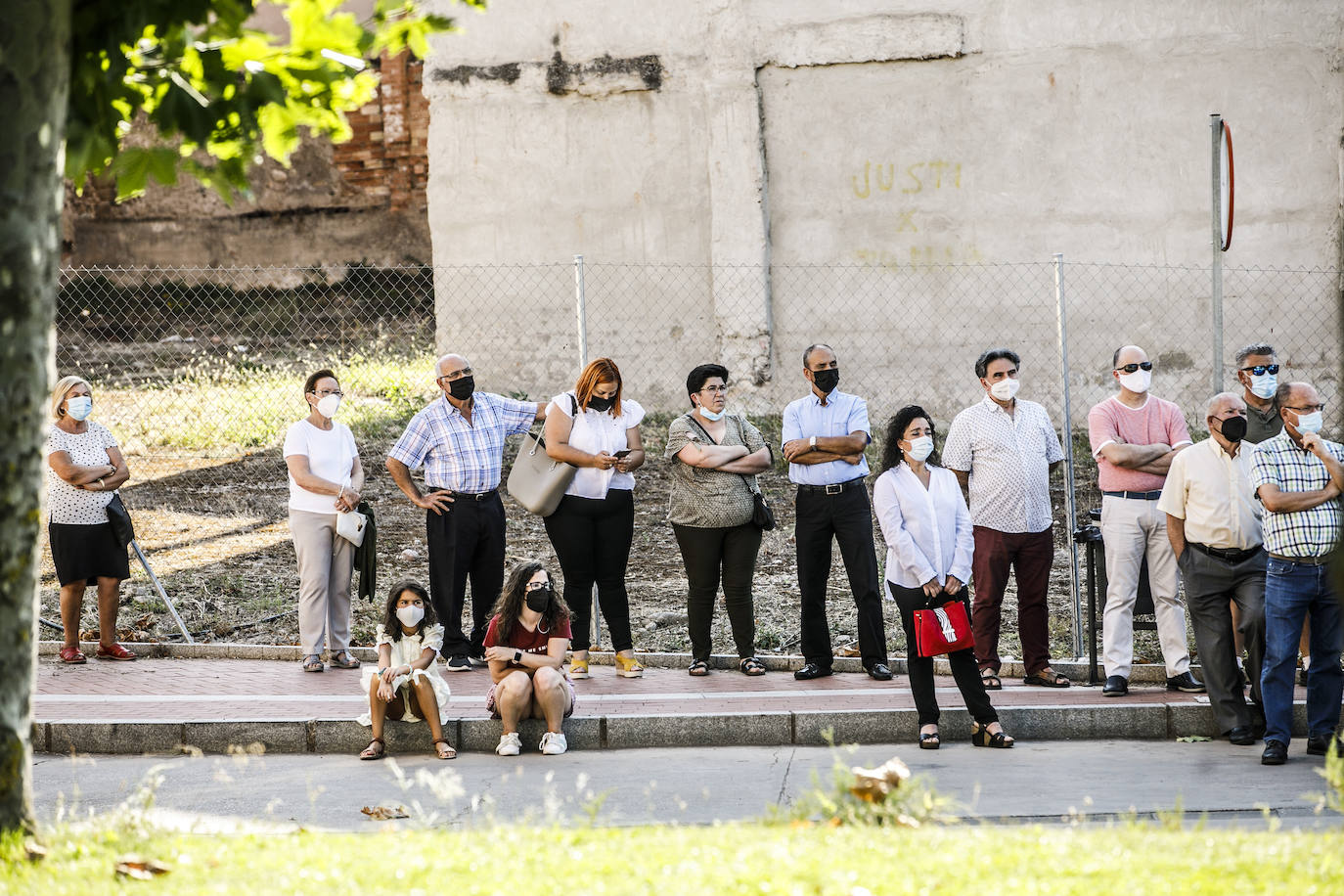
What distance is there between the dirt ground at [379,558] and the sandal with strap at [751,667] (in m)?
0.65

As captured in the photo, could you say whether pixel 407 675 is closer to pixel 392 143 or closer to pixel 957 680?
pixel 957 680

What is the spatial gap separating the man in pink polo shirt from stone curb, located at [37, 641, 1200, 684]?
0.42 m

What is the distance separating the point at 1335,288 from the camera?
46.7 feet

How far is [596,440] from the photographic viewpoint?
909 centimetres

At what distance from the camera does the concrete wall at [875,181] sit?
47.3ft

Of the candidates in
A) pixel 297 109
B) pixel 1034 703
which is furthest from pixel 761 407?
pixel 297 109

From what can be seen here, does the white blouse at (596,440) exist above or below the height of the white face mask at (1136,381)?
below

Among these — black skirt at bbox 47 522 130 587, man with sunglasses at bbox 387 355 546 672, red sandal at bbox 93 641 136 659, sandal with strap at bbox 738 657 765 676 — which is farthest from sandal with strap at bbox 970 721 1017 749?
red sandal at bbox 93 641 136 659

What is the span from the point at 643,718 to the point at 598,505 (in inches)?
67.3

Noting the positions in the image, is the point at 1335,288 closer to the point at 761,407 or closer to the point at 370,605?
the point at 761,407

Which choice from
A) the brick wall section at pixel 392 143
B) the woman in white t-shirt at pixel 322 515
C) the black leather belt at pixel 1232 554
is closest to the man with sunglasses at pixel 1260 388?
the black leather belt at pixel 1232 554

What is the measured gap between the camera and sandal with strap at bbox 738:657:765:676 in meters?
9.10

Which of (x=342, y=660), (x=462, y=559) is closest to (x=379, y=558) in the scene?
(x=342, y=660)

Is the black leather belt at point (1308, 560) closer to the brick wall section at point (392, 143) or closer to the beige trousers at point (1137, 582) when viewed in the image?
the beige trousers at point (1137, 582)
